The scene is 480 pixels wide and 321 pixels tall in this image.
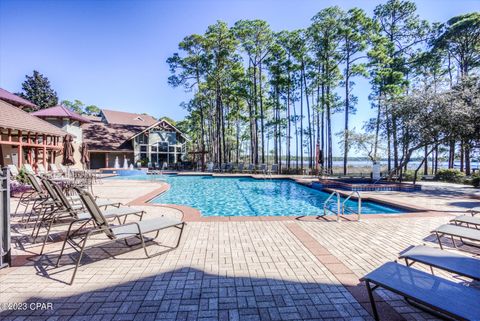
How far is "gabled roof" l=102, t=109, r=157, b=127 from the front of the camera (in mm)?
29728

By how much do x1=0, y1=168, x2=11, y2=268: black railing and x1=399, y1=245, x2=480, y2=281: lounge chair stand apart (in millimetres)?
4567

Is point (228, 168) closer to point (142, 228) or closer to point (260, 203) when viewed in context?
point (260, 203)

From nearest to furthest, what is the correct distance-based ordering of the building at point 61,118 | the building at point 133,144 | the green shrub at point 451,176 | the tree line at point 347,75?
the tree line at point 347,75, the green shrub at point 451,176, the building at point 61,118, the building at point 133,144

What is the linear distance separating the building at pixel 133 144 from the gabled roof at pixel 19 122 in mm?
10626

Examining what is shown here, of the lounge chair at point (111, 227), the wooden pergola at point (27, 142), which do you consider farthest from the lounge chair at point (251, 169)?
the lounge chair at point (111, 227)

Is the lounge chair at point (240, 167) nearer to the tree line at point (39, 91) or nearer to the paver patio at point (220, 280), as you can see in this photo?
the paver patio at point (220, 280)

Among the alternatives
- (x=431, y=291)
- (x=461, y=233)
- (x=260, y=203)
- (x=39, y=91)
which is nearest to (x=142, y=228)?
(x=431, y=291)

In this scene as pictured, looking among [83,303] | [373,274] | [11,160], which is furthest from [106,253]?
[11,160]

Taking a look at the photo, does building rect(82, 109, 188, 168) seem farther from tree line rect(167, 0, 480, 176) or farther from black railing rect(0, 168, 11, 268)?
black railing rect(0, 168, 11, 268)

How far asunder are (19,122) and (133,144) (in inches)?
554

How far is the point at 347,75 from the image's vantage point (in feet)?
60.8

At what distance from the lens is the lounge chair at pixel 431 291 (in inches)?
60.5

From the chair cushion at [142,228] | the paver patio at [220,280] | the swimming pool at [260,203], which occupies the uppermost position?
the chair cushion at [142,228]

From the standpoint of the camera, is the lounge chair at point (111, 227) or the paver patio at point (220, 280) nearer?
the paver patio at point (220, 280)
